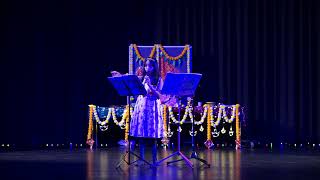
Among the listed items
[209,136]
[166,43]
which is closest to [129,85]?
[209,136]

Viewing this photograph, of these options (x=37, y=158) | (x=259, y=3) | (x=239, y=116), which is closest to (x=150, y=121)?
(x=37, y=158)

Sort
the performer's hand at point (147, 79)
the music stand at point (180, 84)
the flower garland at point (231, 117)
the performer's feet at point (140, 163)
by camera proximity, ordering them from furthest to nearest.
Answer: the flower garland at point (231, 117), the performer's feet at point (140, 163), the performer's hand at point (147, 79), the music stand at point (180, 84)

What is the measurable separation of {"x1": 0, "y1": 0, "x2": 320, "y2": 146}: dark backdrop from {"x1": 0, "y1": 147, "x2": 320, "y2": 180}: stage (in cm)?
360

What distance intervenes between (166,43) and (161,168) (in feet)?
19.6

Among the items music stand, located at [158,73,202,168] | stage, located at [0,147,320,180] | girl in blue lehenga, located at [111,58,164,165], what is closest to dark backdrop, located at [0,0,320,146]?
stage, located at [0,147,320,180]

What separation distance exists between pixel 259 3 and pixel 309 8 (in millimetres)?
1099

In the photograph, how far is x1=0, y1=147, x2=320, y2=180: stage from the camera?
226 inches

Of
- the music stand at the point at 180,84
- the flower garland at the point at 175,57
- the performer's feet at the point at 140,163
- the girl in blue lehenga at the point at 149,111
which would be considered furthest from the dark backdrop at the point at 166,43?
the music stand at the point at 180,84

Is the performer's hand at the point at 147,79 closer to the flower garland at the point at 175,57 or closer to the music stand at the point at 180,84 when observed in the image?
the music stand at the point at 180,84

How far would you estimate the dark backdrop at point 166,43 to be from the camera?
11.7 metres

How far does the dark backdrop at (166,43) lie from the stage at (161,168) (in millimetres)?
3598

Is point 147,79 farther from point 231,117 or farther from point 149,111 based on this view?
point 231,117

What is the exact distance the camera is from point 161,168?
654cm

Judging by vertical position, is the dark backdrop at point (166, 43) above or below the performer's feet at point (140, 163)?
above
